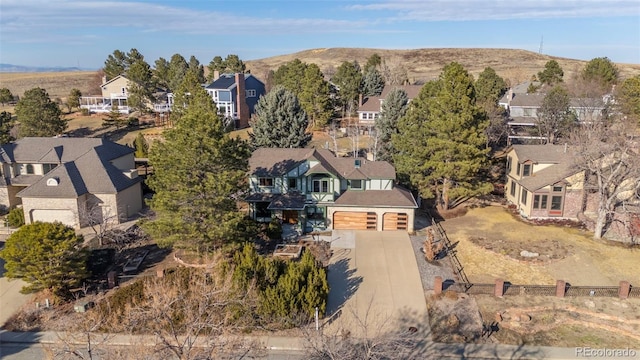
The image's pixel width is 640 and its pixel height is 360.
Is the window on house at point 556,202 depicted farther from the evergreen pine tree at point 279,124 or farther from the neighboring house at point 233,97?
the neighboring house at point 233,97

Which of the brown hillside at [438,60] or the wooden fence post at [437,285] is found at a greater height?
the brown hillside at [438,60]

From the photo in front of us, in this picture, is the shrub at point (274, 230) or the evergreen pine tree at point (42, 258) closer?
the evergreen pine tree at point (42, 258)

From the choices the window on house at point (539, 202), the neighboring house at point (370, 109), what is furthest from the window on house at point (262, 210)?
the neighboring house at point (370, 109)

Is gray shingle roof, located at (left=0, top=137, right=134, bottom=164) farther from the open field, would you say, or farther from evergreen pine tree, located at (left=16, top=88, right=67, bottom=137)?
the open field

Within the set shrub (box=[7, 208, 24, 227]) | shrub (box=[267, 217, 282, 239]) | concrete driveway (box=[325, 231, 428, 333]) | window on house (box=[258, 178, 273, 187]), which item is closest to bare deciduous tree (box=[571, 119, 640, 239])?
concrete driveway (box=[325, 231, 428, 333])

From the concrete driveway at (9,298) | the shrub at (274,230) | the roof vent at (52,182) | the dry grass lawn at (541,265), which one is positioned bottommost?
the concrete driveway at (9,298)
